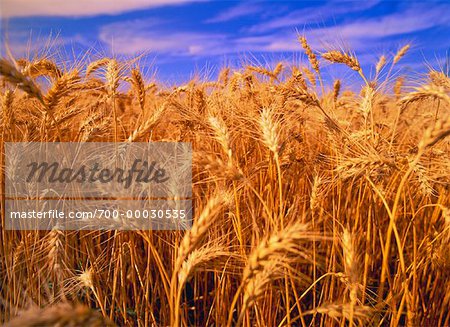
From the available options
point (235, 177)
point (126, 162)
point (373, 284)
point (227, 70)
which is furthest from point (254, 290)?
point (227, 70)

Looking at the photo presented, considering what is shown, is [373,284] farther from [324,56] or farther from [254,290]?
[254,290]

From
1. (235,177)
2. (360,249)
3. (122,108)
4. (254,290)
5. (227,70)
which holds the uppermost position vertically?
(227,70)

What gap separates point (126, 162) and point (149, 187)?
246 millimetres

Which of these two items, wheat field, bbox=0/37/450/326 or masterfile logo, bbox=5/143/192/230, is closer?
wheat field, bbox=0/37/450/326

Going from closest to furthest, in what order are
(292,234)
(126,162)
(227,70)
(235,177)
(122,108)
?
1. (292,234)
2. (235,177)
3. (126,162)
4. (122,108)
5. (227,70)

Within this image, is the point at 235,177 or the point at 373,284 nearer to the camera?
the point at 235,177

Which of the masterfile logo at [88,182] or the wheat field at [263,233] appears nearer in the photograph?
the wheat field at [263,233]

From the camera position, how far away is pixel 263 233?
204cm

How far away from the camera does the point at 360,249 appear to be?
2246mm

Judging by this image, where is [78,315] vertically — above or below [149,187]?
below

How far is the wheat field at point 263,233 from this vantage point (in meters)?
1.53

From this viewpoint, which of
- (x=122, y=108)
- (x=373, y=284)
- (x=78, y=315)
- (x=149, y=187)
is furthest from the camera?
(x=122, y=108)

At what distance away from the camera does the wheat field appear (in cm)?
153

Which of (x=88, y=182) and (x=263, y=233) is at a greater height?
(x=88, y=182)
